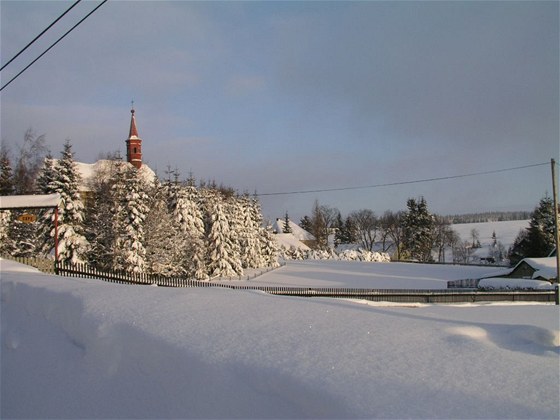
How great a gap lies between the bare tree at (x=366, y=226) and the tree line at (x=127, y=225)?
197 ft

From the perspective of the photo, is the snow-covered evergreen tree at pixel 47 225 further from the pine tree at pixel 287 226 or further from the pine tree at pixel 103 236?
the pine tree at pixel 287 226

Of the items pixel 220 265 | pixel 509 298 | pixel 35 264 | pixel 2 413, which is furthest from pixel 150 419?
pixel 220 265

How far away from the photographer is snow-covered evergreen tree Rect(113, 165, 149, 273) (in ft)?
99.8

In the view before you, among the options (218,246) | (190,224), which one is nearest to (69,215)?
(190,224)

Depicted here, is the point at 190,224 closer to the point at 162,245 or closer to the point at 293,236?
the point at 162,245

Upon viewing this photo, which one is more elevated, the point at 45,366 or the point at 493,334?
the point at 493,334

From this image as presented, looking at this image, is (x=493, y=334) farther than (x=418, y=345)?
Yes

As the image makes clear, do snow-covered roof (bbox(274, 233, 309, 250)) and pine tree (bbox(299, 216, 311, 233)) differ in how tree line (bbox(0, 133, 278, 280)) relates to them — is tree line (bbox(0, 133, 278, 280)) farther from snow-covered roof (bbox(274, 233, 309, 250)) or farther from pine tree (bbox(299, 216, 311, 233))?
pine tree (bbox(299, 216, 311, 233))

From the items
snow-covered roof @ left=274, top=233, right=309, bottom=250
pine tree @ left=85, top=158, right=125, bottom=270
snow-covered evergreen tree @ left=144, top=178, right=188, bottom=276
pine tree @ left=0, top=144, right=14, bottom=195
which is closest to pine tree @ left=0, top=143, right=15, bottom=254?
pine tree @ left=0, top=144, right=14, bottom=195

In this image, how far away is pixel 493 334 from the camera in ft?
19.7

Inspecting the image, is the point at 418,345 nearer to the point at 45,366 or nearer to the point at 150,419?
the point at 150,419

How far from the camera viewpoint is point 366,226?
10469cm

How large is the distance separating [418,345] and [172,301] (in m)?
4.44

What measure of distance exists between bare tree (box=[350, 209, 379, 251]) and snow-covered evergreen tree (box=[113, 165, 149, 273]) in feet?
251
